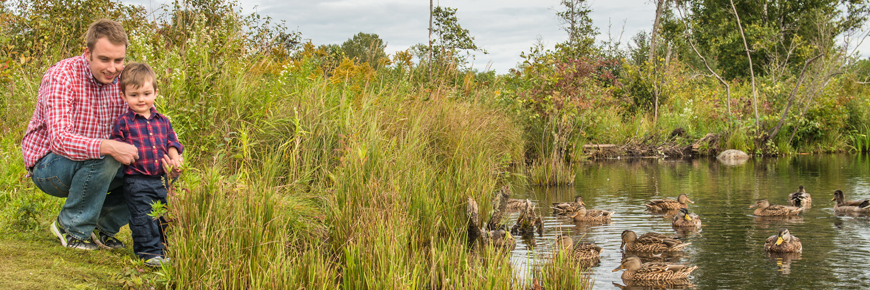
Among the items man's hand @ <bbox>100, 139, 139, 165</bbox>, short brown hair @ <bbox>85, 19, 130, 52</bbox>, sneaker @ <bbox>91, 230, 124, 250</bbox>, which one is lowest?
sneaker @ <bbox>91, 230, 124, 250</bbox>

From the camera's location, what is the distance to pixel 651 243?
6895mm

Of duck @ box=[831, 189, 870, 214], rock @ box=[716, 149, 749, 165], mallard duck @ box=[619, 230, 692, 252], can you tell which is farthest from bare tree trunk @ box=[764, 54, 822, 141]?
mallard duck @ box=[619, 230, 692, 252]

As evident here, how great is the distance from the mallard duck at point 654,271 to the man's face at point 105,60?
4.37 meters

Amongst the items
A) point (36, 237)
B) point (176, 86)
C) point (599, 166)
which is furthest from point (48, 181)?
point (599, 166)

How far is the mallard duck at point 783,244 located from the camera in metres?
6.52

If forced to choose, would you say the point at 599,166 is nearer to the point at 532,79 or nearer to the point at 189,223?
the point at 532,79

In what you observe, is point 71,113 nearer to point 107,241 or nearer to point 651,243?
point 107,241

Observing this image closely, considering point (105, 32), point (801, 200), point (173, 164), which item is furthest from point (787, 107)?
point (105, 32)

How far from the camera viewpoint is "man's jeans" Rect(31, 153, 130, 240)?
4410mm

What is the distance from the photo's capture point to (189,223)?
14.3 ft

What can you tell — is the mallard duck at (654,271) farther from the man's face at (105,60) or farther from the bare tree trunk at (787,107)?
the bare tree trunk at (787,107)

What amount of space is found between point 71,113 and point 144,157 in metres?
0.60

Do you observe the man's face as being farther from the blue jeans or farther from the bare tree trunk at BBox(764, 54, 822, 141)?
the bare tree trunk at BBox(764, 54, 822, 141)

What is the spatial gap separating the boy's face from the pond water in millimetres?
2816
